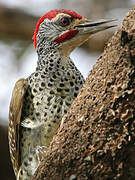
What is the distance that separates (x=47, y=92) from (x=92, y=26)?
69 centimetres

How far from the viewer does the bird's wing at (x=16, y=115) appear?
3.69m

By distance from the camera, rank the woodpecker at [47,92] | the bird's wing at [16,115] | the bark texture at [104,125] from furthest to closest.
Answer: the bird's wing at [16,115] < the woodpecker at [47,92] < the bark texture at [104,125]

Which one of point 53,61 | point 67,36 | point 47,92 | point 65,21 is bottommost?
point 47,92

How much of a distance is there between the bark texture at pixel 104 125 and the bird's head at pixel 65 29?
50.4 inches

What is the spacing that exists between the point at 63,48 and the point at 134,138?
186cm

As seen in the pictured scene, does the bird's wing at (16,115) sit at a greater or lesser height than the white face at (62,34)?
lesser

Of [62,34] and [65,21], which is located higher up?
[65,21]

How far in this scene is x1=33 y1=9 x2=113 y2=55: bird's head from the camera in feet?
12.4

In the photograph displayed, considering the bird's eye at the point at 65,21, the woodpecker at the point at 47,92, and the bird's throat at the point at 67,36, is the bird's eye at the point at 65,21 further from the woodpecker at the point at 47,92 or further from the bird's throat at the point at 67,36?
the bird's throat at the point at 67,36

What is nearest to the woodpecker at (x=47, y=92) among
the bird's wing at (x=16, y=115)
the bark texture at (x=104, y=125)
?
the bird's wing at (x=16, y=115)

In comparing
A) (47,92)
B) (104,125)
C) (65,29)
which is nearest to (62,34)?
(65,29)

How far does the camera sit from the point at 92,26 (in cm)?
370

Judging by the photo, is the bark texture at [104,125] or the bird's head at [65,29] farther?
the bird's head at [65,29]

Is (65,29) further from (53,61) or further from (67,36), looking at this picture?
(53,61)
